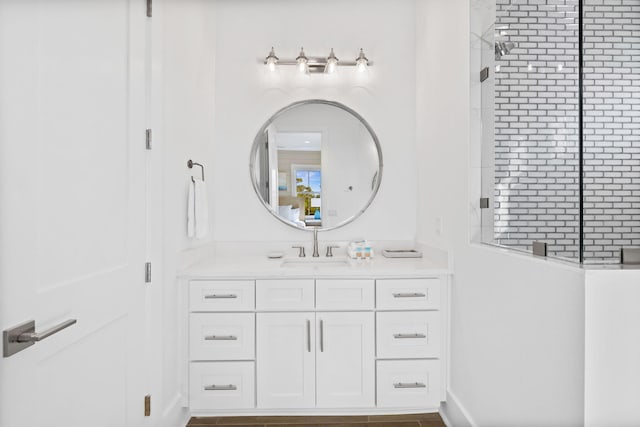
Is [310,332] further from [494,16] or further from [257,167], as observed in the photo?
[494,16]

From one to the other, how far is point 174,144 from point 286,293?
100 cm

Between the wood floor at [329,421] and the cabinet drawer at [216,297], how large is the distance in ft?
2.04

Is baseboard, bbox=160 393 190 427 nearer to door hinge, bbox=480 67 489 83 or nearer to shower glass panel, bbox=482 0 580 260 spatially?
shower glass panel, bbox=482 0 580 260

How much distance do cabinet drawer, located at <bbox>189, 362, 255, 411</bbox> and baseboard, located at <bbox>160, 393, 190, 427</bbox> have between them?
0.06 meters

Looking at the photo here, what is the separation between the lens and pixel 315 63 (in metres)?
2.67

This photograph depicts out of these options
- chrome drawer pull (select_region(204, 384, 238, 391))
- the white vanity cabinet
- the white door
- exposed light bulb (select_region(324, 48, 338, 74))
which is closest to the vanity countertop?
the white vanity cabinet

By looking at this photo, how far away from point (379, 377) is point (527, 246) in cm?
113

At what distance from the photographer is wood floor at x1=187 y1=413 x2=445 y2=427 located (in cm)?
203

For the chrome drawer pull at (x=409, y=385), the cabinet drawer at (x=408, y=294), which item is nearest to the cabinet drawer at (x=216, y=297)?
the cabinet drawer at (x=408, y=294)

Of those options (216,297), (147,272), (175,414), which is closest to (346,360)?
(216,297)

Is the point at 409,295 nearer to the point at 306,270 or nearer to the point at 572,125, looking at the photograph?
the point at 306,270

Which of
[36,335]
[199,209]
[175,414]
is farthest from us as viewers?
[199,209]

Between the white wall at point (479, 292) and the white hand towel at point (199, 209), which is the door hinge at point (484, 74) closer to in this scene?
the white wall at point (479, 292)

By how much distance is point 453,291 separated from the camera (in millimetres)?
2068
